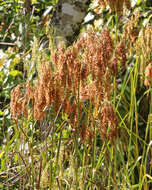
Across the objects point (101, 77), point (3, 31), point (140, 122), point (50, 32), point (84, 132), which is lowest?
point (140, 122)

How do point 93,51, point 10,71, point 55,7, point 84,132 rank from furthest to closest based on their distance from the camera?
point 55,7 < point 10,71 < point 84,132 < point 93,51

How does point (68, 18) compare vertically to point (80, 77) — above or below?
above

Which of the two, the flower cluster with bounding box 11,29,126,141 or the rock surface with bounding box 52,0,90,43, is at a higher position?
the rock surface with bounding box 52,0,90,43

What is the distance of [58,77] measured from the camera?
87 centimetres

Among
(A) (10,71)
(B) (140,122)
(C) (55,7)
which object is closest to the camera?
(B) (140,122)

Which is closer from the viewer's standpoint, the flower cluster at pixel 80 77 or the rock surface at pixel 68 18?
the flower cluster at pixel 80 77

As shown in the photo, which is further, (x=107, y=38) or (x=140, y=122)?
(x=140, y=122)

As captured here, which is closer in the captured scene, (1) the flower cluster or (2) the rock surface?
(1) the flower cluster

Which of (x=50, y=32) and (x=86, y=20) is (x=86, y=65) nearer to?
(x=50, y=32)

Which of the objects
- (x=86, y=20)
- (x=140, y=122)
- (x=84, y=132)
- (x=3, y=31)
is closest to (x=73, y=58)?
(x=84, y=132)

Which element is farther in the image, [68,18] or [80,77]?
[68,18]

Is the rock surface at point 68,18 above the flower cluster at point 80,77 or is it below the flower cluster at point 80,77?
above

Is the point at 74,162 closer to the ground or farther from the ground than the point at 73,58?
closer to the ground

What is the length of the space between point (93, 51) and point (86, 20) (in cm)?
154
